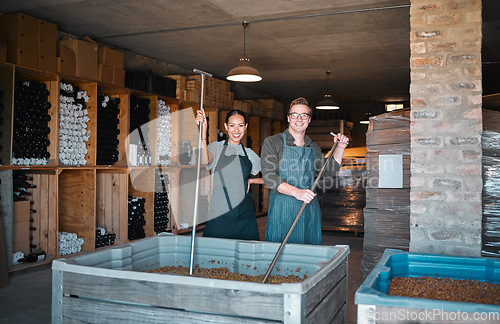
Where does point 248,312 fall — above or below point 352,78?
below

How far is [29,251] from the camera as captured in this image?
482 cm

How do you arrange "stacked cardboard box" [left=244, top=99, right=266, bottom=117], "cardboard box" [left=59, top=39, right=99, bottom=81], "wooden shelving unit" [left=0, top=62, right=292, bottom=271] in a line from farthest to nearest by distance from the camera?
"stacked cardboard box" [left=244, top=99, right=266, bottom=117] < "cardboard box" [left=59, top=39, right=99, bottom=81] < "wooden shelving unit" [left=0, top=62, right=292, bottom=271]

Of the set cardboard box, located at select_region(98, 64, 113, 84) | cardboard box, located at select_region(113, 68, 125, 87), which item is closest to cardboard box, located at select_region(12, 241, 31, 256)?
cardboard box, located at select_region(98, 64, 113, 84)

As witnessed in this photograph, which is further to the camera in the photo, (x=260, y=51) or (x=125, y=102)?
(x=260, y=51)

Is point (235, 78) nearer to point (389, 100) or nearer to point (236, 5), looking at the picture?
point (236, 5)

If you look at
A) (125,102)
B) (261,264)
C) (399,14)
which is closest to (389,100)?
(399,14)

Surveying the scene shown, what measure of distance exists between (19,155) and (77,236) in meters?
1.35

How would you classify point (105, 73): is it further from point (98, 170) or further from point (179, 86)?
point (179, 86)

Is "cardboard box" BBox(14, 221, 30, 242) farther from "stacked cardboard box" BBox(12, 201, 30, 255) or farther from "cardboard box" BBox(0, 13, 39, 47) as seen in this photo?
"cardboard box" BBox(0, 13, 39, 47)

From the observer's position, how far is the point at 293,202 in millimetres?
2855

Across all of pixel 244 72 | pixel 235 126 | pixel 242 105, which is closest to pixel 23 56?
pixel 244 72

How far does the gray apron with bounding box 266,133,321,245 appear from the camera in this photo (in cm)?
286

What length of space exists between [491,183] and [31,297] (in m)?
4.16

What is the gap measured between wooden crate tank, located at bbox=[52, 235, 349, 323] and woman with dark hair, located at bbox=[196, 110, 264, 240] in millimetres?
950
